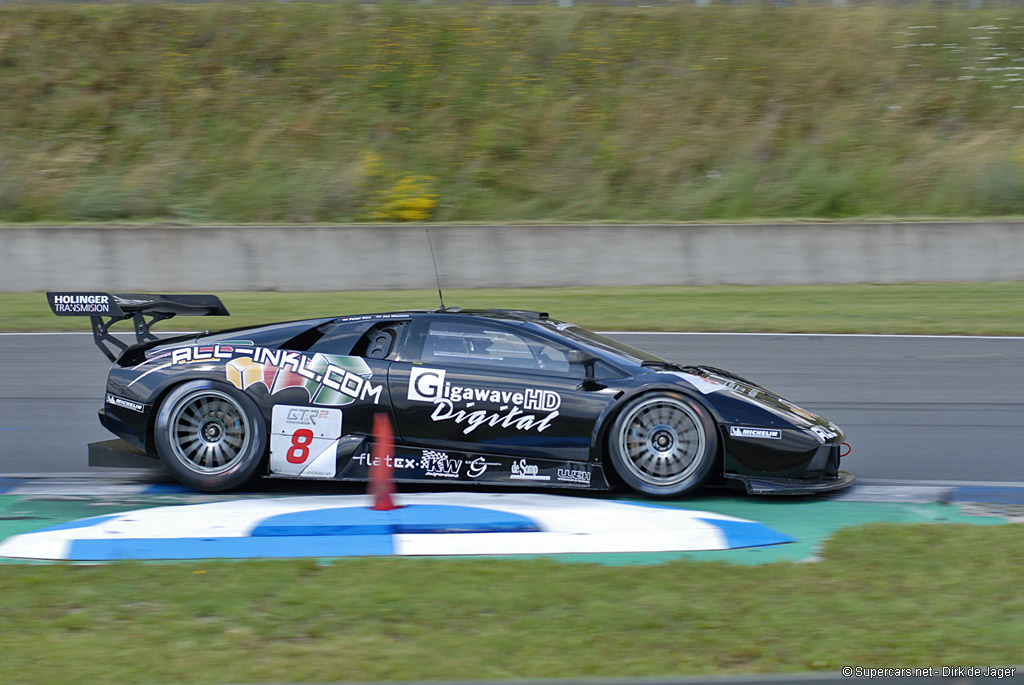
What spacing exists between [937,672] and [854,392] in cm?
668

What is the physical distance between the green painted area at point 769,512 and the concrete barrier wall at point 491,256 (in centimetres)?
1121

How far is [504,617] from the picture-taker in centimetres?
419

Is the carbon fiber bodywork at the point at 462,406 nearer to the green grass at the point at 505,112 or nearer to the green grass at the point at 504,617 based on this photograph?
the green grass at the point at 504,617

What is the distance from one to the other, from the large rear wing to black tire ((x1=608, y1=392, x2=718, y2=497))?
2.78m

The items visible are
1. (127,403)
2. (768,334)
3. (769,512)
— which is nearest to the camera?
(769,512)

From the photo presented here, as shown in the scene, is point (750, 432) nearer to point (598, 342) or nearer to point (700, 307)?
point (598, 342)

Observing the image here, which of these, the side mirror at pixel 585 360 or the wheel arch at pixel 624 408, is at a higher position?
the side mirror at pixel 585 360

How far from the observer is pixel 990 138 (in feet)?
73.7

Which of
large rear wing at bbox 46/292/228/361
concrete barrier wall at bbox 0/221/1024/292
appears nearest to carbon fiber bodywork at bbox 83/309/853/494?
large rear wing at bbox 46/292/228/361

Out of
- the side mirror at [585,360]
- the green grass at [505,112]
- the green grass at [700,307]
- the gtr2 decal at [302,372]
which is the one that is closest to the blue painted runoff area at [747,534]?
the side mirror at [585,360]

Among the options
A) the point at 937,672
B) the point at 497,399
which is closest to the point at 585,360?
the point at 497,399

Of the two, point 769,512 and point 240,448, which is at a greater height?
point 240,448

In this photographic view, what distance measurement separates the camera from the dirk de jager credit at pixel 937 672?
332 cm

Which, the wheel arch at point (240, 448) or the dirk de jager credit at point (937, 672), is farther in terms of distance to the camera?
the wheel arch at point (240, 448)
